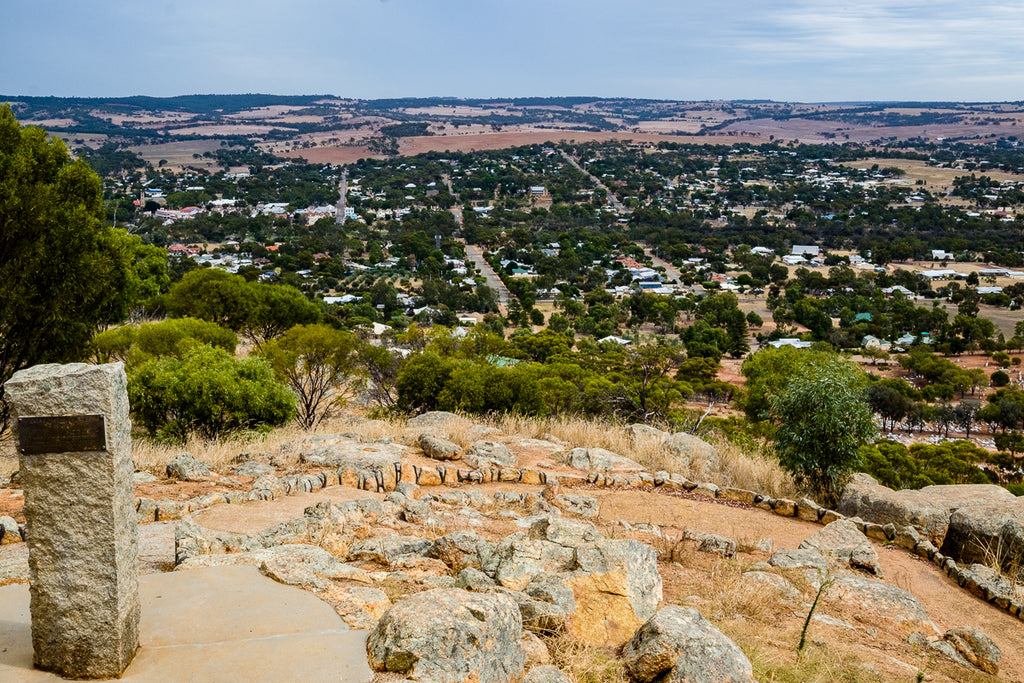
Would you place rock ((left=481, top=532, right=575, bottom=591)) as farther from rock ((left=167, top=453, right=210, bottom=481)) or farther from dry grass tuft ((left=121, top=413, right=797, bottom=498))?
dry grass tuft ((left=121, top=413, right=797, bottom=498))

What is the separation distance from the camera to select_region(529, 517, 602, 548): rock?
618cm

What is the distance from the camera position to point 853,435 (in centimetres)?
1073

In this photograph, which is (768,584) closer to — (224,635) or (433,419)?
(224,635)

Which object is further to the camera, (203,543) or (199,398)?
(199,398)

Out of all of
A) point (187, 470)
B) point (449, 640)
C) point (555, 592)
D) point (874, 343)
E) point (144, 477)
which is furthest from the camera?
point (874, 343)

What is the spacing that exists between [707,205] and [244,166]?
8702 cm

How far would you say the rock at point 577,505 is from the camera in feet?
28.0

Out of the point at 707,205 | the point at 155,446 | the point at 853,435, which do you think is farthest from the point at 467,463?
the point at 707,205

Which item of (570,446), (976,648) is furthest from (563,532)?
(570,446)

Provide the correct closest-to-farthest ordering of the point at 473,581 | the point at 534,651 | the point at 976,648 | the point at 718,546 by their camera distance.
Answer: the point at 534,651 < the point at 473,581 < the point at 976,648 < the point at 718,546

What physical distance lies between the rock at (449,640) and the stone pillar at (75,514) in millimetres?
1412

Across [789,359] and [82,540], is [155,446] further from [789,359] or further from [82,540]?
[789,359]

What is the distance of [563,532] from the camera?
20.9 feet

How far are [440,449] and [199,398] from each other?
4628 mm
